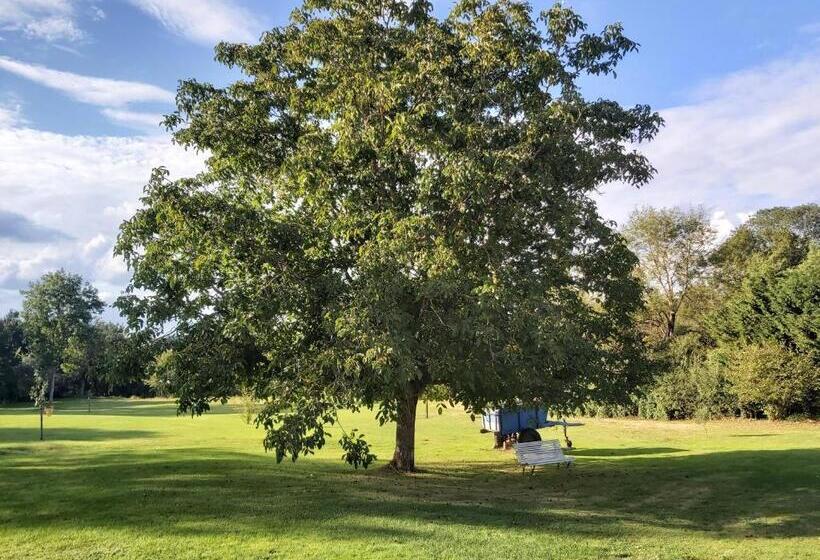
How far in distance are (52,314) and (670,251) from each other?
235 ft

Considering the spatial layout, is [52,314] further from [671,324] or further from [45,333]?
[671,324]

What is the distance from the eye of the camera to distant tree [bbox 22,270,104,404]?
75188 mm

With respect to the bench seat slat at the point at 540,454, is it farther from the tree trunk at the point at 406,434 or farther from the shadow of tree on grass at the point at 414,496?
the tree trunk at the point at 406,434

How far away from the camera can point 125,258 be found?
1441 cm

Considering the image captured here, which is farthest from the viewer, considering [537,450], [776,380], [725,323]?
[725,323]

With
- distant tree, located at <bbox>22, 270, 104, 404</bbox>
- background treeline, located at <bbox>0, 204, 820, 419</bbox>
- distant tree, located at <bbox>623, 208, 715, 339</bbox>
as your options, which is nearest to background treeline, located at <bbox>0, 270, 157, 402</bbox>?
distant tree, located at <bbox>22, 270, 104, 404</bbox>

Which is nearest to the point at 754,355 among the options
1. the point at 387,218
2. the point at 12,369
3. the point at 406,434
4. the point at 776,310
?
the point at 776,310

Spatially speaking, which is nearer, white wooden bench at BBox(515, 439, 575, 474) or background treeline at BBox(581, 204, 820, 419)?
white wooden bench at BBox(515, 439, 575, 474)

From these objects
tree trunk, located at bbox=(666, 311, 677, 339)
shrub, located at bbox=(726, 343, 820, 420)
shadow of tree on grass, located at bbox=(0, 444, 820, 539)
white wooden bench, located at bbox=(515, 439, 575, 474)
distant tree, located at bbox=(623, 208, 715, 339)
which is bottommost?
shadow of tree on grass, located at bbox=(0, 444, 820, 539)

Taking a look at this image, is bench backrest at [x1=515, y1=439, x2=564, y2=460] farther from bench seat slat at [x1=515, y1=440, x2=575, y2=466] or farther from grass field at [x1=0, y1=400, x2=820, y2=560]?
grass field at [x1=0, y1=400, x2=820, y2=560]

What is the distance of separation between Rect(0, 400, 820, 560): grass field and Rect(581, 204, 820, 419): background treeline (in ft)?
12.6

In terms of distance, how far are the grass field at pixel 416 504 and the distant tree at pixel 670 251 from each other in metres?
22.8

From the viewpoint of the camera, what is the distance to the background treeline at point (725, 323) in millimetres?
31909

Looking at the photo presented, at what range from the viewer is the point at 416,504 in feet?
44.3
